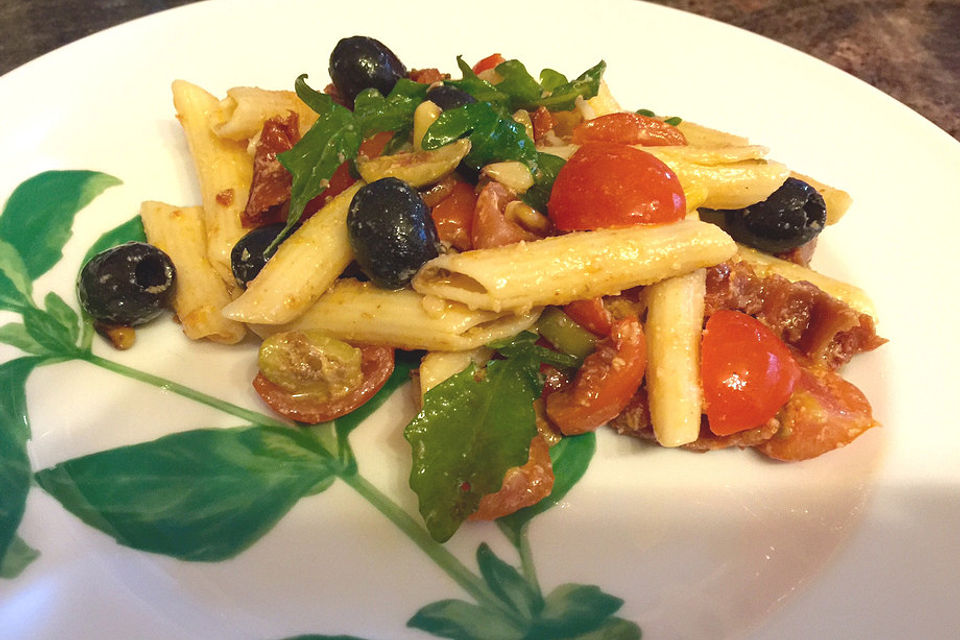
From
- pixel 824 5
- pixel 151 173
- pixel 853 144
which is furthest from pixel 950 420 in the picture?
pixel 824 5

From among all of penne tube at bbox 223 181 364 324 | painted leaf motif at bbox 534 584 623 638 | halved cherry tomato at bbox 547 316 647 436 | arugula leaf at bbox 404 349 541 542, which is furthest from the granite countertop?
painted leaf motif at bbox 534 584 623 638

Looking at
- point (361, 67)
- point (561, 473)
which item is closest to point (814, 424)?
point (561, 473)

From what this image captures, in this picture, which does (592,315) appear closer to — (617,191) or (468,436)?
(617,191)

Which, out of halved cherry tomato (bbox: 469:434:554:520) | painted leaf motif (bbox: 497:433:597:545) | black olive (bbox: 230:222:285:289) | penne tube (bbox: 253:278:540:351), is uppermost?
black olive (bbox: 230:222:285:289)

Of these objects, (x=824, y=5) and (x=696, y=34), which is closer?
(x=696, y=34)

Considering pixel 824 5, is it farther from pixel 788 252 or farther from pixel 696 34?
pixel 788 252

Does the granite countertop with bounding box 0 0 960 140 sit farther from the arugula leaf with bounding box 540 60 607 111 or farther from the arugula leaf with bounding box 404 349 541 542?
the arugula leaf with bounding box 404 349 541 542
